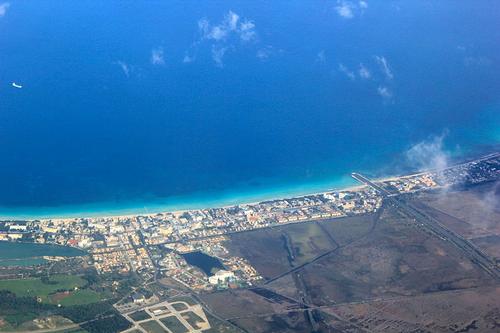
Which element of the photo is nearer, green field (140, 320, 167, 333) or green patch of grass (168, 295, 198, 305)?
green field (140, 320, 167, 333)

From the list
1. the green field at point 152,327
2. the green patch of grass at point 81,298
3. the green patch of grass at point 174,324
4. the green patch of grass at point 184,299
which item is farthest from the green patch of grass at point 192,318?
the green patch of grass at point 81,298

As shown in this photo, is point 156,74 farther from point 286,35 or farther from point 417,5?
point 417,5

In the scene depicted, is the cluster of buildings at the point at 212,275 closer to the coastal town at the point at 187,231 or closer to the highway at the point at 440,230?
the coastal town at the point at 187,231

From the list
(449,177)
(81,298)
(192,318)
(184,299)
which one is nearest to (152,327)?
(192,318)

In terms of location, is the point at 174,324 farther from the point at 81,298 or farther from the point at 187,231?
the point at 187,231

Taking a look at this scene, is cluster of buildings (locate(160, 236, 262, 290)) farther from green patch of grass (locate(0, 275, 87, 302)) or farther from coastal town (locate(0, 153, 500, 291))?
green patch of grass (locate(0, 275, 87, 302))

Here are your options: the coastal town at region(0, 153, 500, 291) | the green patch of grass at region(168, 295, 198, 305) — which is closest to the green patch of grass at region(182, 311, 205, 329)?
the green patch of grass at region(168, 295, 198, 305)

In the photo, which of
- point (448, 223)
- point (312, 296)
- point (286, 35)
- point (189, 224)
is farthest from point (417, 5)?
point (312, 296)

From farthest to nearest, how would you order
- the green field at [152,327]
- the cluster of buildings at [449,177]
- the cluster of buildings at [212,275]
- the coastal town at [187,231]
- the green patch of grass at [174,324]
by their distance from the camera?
1. the cluster of buildings at [449,177]
2. the coastal town at [187,231]
3. the cluster of buildings at [212,275]
4. the green patch of grass at [174,324]
5. the green field at [152,327]
